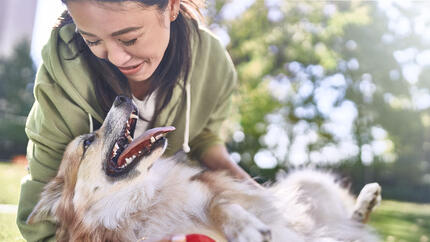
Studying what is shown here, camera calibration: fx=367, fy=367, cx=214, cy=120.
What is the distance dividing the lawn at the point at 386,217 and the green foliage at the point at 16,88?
0.45 metres

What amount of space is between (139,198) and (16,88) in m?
1.15

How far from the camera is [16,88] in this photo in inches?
82.8

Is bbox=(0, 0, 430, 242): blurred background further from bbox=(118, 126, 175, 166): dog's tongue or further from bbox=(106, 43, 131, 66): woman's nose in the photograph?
bbox=(118, 126, 175, 166): dog's tongue

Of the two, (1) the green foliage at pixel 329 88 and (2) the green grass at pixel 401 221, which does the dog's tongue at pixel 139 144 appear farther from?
(2) the green grass at pixel 401 221

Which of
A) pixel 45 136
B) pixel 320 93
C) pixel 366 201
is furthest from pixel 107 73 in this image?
pixel 320 93

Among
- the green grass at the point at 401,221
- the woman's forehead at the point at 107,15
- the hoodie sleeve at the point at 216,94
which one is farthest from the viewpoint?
the green grass at the point at 401,221

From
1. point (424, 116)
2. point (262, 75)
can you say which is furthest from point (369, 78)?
point (424, 116)

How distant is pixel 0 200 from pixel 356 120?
8.97 ft

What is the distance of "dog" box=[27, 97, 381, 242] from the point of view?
54.6 inches

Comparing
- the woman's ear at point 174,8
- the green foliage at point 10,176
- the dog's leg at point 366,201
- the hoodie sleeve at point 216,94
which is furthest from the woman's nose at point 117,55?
the green foliage at point 10,176

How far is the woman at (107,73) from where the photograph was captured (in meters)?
1.30

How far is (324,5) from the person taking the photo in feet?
15.6

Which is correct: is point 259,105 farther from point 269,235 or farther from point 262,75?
point 269,235

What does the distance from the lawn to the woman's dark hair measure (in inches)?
31.5
